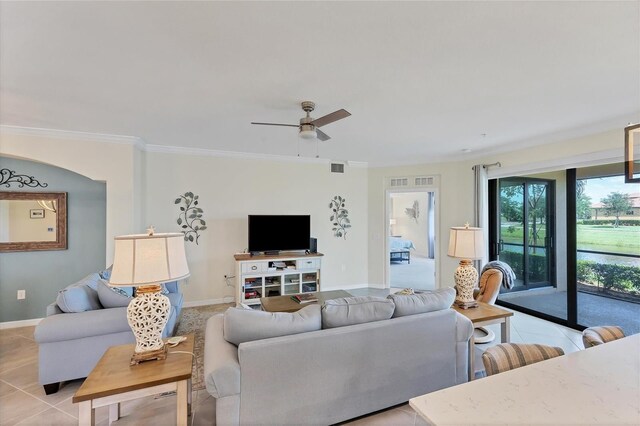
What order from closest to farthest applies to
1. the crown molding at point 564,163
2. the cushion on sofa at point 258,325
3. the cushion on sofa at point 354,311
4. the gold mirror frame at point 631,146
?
the gold mirror frame at point 631,146, the cushion on sofa at point 258,325, the cushion on sofa at point 354,311, the crown molding at point 564,163

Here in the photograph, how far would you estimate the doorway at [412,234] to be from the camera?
8.58 metres

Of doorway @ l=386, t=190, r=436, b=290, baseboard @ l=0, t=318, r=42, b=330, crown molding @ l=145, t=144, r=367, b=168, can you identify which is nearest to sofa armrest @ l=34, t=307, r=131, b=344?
baseboard @ l=0, t=318, r=42, b=330

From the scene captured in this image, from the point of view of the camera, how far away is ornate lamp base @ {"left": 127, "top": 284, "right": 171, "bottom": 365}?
1774mm

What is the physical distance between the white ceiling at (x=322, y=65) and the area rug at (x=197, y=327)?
2530 mm

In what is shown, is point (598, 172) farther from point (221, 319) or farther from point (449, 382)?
point (221, 319)

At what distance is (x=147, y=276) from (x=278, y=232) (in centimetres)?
330

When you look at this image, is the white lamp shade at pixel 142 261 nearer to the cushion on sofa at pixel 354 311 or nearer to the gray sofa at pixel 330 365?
the gray sofa at pixel 330 365

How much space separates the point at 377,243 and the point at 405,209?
5.67 m

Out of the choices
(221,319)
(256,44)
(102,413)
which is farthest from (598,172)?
(102,413)

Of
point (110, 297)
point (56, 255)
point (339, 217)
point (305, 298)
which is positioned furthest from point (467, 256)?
point (56, 255)

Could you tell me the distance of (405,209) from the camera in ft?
37.0

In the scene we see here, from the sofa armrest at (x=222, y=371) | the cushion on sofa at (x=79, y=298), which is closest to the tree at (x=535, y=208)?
the sofa armrest at (x=222, y=371)

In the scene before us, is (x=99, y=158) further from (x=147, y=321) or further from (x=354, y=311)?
(x=354, y=311)

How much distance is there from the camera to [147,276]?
1722mm
